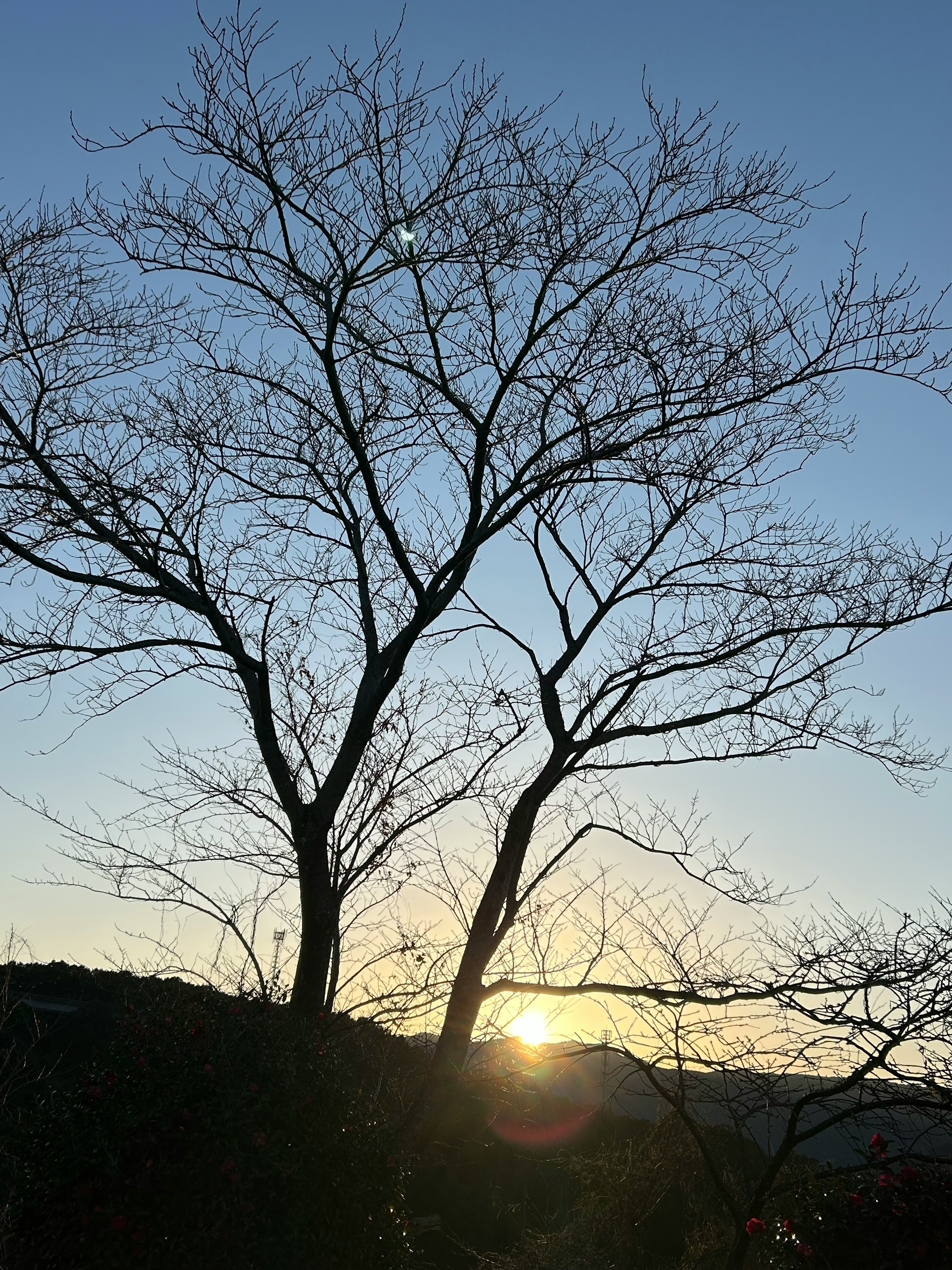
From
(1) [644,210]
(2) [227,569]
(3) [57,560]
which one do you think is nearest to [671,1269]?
(2) [227,569]

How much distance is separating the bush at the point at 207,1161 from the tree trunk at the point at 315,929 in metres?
1.43

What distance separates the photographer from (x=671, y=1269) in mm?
10148

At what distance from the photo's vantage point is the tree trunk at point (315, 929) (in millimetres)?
7309

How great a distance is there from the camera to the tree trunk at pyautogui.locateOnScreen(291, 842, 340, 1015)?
24.0 feet

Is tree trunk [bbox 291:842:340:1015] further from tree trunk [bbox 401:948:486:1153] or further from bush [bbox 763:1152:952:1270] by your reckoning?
bush [bbox 763:1152:952:1270]

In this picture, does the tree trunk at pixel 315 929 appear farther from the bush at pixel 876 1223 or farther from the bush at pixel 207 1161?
the bush at pixel 876 1223

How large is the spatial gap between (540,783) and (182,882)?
3332 mm

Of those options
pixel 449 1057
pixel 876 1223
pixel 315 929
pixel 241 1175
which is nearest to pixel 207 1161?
pixel 241 1175

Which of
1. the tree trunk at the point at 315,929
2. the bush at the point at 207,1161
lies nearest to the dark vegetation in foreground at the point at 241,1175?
the bush at the point at 207,1161

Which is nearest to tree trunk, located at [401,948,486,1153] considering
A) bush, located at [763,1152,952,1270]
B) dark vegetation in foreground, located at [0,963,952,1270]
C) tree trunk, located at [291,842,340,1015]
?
dark vegetation in foreground, located at [0,963,952,1270]

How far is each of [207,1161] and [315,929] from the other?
269 cm

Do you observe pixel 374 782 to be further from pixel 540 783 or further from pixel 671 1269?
Result: pixel 671 1269

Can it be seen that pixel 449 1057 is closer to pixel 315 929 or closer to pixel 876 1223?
pixel 315 929

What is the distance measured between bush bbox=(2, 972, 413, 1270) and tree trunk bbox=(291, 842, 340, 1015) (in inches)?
56.2
